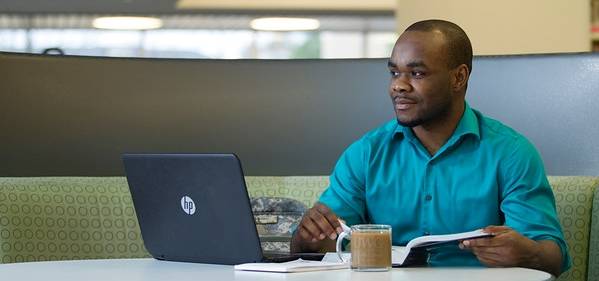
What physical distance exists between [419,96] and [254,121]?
0.96 meters

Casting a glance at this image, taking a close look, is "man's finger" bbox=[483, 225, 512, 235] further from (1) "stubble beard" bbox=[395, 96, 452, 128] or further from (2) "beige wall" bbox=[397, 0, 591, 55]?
(2) "beige wall" bbox=[397, 0, 591, 55]

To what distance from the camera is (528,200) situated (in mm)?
2230

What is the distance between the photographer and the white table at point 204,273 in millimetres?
1810

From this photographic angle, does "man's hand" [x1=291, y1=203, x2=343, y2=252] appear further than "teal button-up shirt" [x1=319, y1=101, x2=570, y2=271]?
No

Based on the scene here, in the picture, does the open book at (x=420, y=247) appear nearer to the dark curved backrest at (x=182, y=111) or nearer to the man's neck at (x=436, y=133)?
the man's neck at (x=436, y=133)

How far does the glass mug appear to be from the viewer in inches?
73.3

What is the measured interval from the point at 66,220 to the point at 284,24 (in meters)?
2.54

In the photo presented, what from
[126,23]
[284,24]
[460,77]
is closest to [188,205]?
[460,77]

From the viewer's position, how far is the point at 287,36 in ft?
17.3

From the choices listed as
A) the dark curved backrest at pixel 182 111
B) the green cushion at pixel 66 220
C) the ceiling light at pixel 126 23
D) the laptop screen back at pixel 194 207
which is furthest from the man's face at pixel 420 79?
the ceiling light at pixel 126 23

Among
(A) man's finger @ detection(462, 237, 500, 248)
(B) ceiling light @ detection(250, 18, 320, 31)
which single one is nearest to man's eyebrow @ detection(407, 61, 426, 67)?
(A) man's finger @ detection(462, 237, 500, 248)

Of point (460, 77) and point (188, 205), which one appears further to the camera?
point (460, 77)

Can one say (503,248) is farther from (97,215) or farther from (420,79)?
(97,215)

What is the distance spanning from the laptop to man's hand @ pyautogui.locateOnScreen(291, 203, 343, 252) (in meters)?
0.04
